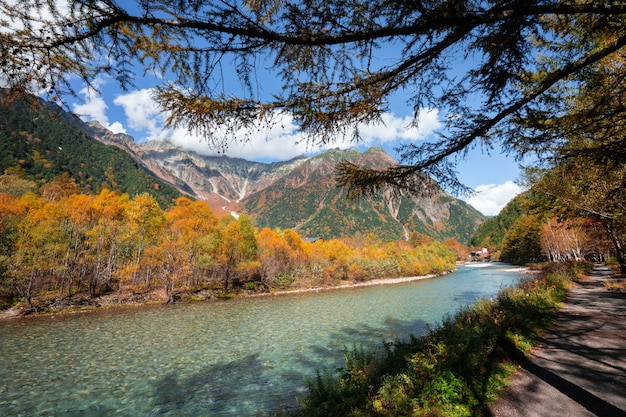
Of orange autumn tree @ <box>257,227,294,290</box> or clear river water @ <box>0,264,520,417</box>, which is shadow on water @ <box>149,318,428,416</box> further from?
orange autumn tree @ <box>257,227,294,290</box>

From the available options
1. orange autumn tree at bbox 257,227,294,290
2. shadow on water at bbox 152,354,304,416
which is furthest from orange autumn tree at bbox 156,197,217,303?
shadow on water at bbox 152,354,304,416

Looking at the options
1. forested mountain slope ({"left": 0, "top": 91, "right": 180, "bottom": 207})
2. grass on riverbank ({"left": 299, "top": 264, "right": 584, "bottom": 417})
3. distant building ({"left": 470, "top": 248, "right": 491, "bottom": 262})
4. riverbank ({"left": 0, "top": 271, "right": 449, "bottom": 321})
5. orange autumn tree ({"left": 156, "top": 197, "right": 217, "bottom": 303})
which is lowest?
distant building ({"left": 470, "top": 248, "right": 491, "bottom": 262})

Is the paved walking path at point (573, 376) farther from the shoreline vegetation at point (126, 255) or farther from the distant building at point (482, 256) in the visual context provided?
the distant building at point (482, 256)

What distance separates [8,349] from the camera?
46.2 feet

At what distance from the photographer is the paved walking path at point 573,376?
13.4 feet

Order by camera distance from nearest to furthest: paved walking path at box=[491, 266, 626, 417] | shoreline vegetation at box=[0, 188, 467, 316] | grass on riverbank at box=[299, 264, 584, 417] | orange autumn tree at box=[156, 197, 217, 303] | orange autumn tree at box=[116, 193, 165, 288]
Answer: paved walking path at box=[491, 266, 626, 417], grass on riverbank at box=[299, 264, 584, 417], shoreline vegetation at box=[0, 188, 467, 316], orange autumn tree at box=[156, 197, 217, 303], orange autumn tree at box=[116, 193, 165, 288]

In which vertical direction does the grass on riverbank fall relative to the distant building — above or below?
above

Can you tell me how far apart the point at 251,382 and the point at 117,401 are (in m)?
3.94

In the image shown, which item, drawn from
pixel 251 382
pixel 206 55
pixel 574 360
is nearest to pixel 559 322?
pixel 574 360

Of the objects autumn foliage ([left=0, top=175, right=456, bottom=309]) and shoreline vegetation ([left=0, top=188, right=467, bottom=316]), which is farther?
autumn foliage ([left=0, top=175, right=456, bottom=309])

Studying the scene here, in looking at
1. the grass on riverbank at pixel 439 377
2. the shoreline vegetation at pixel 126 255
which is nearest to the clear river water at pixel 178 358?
the grass on riverbank at pixel 439 377

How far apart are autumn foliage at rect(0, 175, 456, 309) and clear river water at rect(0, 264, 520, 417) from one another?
7.11m

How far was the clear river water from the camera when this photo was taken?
26.8ft

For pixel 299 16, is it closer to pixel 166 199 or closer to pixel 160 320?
pixel 160 320
